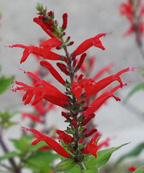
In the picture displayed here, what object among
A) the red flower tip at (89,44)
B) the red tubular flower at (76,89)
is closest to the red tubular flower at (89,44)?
the red flower tip at (89,44)

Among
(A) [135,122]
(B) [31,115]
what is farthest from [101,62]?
(B) [31,115]

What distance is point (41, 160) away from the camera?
1.39 meters

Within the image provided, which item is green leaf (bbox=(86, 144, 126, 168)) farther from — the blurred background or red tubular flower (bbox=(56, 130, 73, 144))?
the blurred background

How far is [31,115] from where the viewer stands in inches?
76.5

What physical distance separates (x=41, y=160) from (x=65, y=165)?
2.05 feet

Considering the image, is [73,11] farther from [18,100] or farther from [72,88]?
[72,88]

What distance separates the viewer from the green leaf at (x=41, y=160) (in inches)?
54.3

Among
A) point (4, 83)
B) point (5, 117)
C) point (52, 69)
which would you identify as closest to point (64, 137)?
point (52, 69)

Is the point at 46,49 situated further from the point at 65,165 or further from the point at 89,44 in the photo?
the point at 65,165

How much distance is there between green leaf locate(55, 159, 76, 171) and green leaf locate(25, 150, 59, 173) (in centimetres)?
58

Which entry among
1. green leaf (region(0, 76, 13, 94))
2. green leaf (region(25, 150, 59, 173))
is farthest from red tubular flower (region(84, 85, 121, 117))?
green leaf (region(25, 150, 59, 173))

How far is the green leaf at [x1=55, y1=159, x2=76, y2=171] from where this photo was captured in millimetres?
776

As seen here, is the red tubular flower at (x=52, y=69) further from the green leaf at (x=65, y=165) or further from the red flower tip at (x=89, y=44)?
the green leaf at (x=65, y=165)

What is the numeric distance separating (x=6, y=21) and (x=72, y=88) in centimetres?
600
